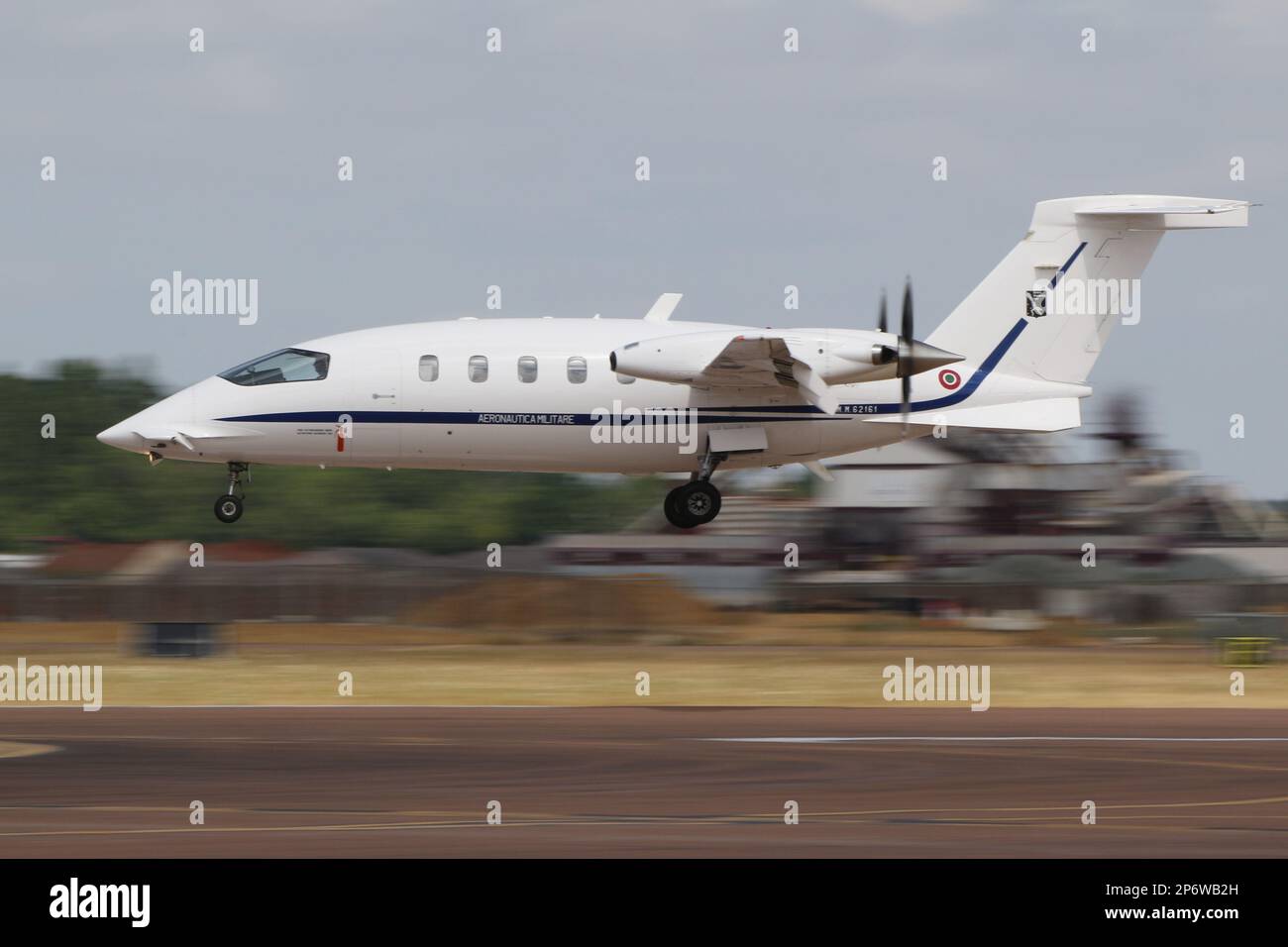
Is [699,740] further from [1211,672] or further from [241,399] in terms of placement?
[1211,672]

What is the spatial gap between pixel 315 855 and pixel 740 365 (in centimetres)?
1507

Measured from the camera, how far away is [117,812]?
19.1 m

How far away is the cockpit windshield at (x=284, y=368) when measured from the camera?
3080 centimetres

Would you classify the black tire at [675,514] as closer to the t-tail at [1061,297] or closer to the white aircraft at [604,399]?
the white aircraft at [604,399]

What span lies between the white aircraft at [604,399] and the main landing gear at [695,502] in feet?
0.09

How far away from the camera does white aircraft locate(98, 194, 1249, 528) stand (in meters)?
29.8

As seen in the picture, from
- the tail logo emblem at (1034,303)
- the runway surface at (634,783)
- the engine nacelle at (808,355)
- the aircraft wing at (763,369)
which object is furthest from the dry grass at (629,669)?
the tail logo emblem at (1034,303)

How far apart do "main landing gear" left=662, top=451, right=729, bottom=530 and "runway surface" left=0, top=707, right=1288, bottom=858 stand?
170 inches

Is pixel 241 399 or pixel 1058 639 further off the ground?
pixel 241 399

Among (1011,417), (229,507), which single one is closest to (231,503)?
(229,507)

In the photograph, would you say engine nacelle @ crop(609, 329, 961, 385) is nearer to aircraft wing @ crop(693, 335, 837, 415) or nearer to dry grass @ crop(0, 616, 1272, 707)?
aircraft wing @ crop(693, 335, 837, 415)

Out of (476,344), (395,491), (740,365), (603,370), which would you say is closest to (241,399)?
(476,344)

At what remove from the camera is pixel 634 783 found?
21203mm

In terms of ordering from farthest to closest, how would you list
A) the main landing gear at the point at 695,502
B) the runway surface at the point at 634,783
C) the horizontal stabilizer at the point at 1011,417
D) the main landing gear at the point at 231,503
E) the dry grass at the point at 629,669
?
1. the main landing gear at the point at 695,502
2. the horizontal stabilizer at the point at 1011,417
3. the main landing gear at the point at 231,503
4. the dry grass at the point at 629,669
5. the runway surface at the point at 634,783
